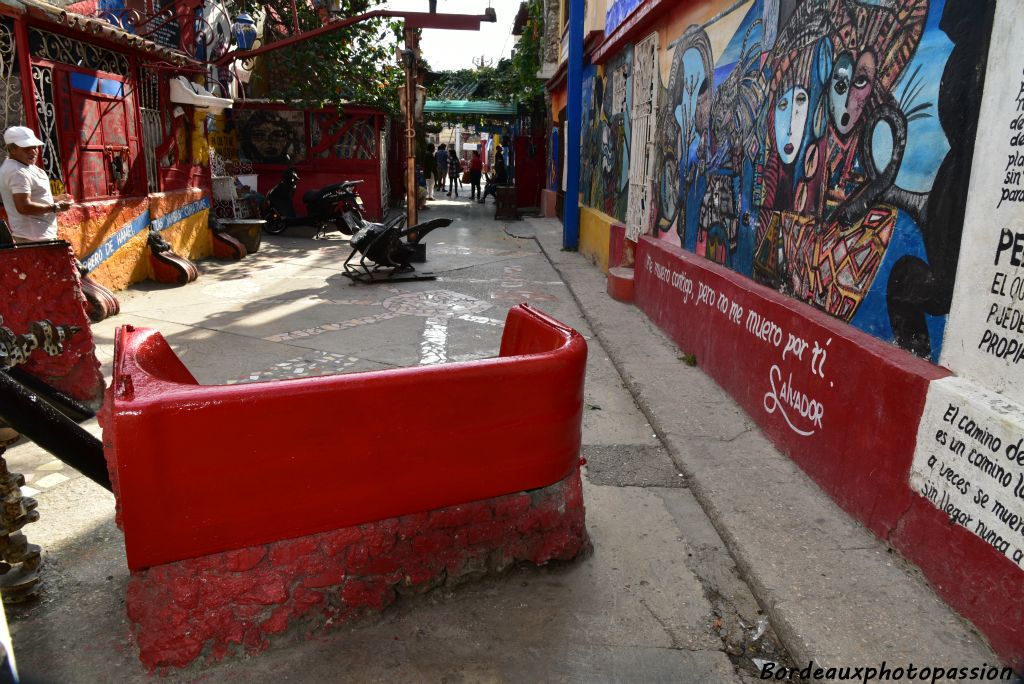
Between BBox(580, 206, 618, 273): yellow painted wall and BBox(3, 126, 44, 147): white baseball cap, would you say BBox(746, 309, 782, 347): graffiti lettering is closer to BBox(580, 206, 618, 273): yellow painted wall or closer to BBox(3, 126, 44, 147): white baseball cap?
BBox(580, 206, 618, 273): yellow painted wall

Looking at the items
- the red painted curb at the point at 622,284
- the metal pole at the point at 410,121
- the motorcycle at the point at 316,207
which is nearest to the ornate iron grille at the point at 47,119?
the metal pole at the point at 410,121

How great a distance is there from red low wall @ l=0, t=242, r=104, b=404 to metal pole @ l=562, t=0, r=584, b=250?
859cm

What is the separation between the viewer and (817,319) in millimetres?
3521

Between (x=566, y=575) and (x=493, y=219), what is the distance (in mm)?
16103

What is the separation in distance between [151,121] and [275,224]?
4.10m

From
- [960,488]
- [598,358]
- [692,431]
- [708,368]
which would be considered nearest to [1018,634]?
[960,488]

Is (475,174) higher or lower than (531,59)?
lower

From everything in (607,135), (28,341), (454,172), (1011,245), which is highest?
(607,135)

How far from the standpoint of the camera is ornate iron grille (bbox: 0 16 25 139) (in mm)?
6277

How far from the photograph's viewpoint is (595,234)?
10.4 meters

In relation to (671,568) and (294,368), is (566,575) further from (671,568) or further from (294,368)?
(294,368)

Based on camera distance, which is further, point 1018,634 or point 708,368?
point 708,368

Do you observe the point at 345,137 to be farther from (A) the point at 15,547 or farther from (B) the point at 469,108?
(A) the point at 15,547

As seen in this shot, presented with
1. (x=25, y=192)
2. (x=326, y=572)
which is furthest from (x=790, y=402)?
(x=25, y=192)
